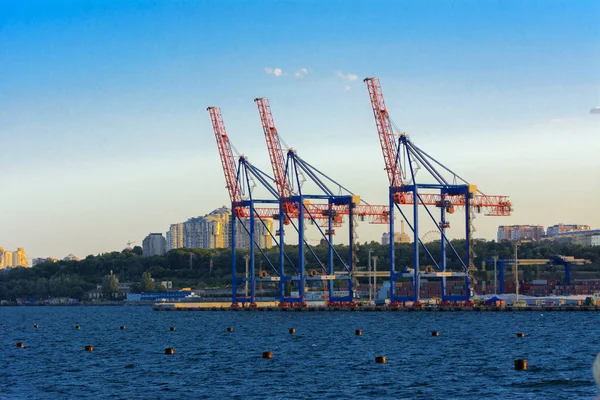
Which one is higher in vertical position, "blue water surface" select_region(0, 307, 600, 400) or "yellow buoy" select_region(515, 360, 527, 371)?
"yellow buoy" select_region(515, 360, 527, 371)

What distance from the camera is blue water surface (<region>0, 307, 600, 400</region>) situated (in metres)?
49.6

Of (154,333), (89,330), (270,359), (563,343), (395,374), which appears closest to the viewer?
(395,374)

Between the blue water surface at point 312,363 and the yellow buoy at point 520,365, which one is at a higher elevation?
the yellow buoy at point 520,365

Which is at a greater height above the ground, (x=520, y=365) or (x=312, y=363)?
(x=520, y=365)

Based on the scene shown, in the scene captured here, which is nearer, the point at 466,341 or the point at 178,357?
the point at 178,357

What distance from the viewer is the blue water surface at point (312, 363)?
49594mm

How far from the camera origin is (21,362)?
68.4m

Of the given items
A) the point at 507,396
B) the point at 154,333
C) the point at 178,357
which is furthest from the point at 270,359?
the point at 154,333

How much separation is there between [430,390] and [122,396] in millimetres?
14739

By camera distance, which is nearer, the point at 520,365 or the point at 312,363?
the point at 520,365

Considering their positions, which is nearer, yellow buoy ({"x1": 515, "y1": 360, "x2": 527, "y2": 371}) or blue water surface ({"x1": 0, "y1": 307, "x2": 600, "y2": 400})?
blue water surface ({"x1": 0, "y1": 307, "x2": 600, "y2": 400})

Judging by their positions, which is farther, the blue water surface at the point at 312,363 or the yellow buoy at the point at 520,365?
the yellow buoy at the point at 520,365

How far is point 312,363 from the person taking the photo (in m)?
63.1

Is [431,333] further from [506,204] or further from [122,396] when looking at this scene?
[506,204]
